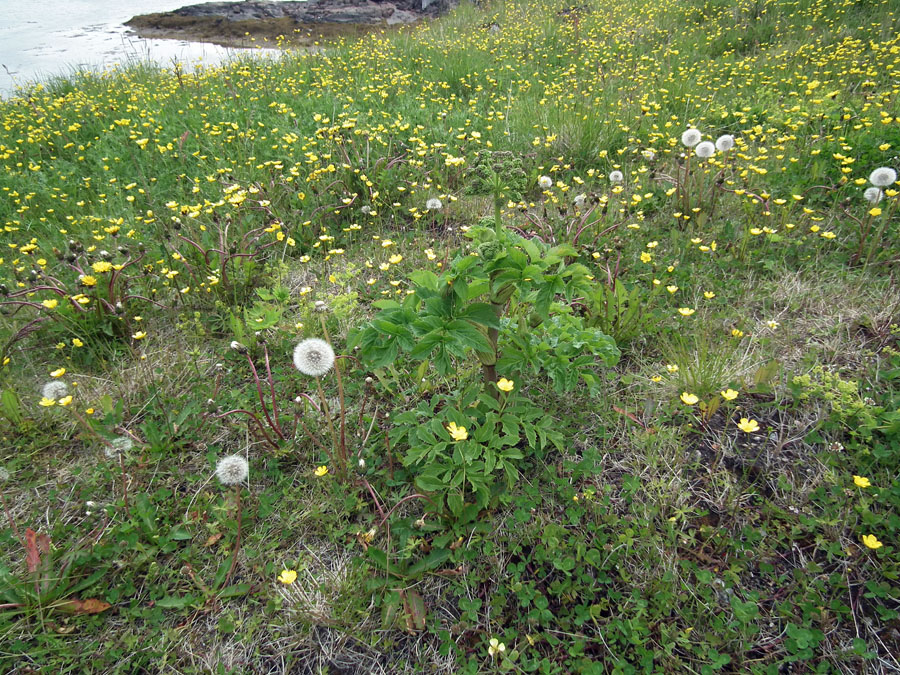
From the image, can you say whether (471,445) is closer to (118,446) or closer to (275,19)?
(118,446)

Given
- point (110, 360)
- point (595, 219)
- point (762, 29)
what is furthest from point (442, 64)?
point (110, 360)

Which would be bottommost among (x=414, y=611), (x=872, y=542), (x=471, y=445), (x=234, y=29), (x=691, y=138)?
(x=414, y=611)

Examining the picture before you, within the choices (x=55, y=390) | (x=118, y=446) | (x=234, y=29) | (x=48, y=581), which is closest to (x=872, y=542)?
(x=48, y=581)

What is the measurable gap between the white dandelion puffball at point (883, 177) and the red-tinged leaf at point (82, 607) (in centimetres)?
447

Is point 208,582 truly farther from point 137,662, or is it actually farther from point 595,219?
point 595,219

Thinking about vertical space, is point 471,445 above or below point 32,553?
above

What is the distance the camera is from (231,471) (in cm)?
198

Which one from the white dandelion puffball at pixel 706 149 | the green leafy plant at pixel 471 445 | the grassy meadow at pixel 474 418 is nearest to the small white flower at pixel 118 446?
the grassy meadow at pixel 474 418

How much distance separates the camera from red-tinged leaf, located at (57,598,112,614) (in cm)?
181

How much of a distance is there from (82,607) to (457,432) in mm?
1557

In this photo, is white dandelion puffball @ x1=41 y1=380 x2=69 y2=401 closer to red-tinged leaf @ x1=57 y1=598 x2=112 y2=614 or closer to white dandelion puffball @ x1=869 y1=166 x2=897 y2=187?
red-tinged leaf @ x1=57 y1=598 x2=112 y2=614

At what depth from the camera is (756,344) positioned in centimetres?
256

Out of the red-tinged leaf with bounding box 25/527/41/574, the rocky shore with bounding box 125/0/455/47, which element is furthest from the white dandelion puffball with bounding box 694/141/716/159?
the rocky shore with bounding box 125/0/455/47

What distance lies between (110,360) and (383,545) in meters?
2.17
